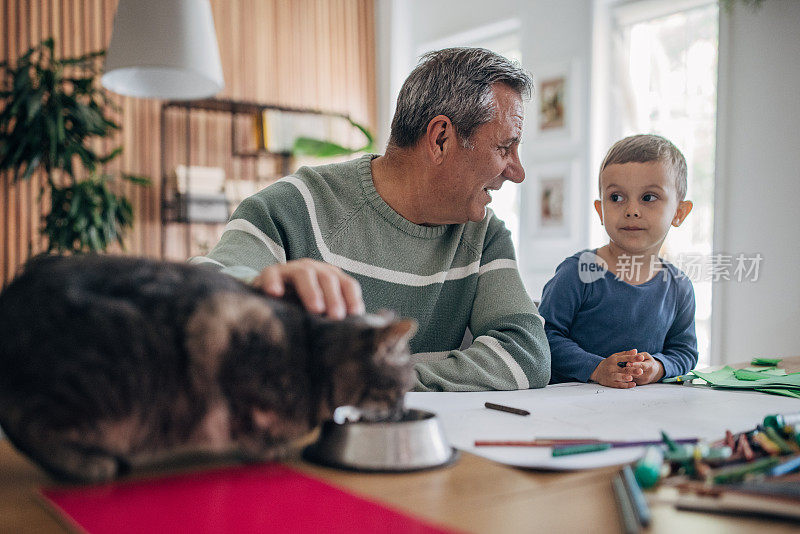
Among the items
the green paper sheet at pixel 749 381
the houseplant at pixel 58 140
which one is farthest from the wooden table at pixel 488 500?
the houseplant at pixel 58 140

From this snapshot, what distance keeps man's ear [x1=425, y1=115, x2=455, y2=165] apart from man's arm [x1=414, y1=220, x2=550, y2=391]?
241 mm

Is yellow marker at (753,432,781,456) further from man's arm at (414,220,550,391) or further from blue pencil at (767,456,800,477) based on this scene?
man's arm at (414,220,550,391)

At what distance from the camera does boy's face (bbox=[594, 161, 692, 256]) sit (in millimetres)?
1608

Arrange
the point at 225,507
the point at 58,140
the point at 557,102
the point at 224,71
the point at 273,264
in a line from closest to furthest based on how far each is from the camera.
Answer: the point at 225,507
the point at 273,264
the point at 58,140
the point at 557,102
the point at 224,71

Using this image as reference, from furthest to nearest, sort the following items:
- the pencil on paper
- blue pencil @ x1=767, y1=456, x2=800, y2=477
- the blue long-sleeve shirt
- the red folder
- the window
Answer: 1. the window
2. the blue long-sleeve shirt
3. the pencil on paper
4. blue pencil @ x1=767, y1=456, x2=800, y2=477
5. the red folder

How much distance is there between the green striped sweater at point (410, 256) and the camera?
130cm

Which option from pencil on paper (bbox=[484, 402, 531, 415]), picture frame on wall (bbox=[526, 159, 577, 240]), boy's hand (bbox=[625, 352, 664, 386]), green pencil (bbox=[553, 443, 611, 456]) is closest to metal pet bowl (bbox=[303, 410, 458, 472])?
green pencil (bbox=[553, 443, 611, 456])

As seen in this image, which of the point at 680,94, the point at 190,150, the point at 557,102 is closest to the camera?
the point at 680,94

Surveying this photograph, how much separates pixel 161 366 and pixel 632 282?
136 centimetres

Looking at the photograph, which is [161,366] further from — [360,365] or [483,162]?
[483,162]

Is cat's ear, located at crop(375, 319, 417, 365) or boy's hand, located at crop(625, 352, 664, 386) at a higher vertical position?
cat's ear, located at crop(375, 319, 417, 365)

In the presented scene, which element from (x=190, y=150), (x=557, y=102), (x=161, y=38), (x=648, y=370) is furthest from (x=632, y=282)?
(x=190, y=150)

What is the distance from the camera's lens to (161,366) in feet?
1.86

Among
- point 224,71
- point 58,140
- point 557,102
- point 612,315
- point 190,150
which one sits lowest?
point 612,315
